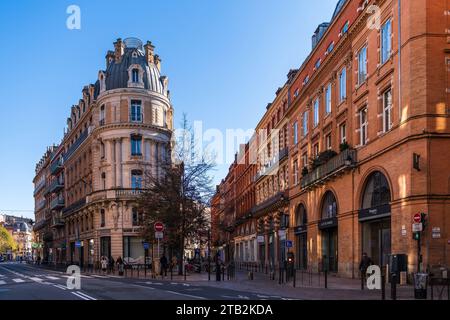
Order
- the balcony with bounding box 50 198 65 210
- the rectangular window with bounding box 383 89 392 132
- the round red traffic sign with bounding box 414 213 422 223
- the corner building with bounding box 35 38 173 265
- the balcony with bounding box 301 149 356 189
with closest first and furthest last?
the round red traffic sign with bounding box 414 213 422 223 → the rectangular window with bounding box 383 89 392 132 → the balcony with bounding box 301 149 356 189 → the corner building with bounding box 35 38 173 265 → the balcony with bounding box 50 198 65 210

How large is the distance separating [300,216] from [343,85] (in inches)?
555

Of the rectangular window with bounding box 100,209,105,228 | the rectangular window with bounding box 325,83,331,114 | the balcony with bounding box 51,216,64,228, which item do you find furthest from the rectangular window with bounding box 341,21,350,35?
the balcony with bounding box 51,216,64,228

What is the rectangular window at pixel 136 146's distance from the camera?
185 feet

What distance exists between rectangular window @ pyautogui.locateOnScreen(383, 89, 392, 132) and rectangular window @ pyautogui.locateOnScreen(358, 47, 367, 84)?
109 inches

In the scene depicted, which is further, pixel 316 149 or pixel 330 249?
pixel 316 149

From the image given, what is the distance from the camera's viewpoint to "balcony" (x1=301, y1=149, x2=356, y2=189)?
95.2 feet

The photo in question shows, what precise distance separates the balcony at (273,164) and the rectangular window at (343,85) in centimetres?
1555

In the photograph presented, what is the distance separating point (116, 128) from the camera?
184ft

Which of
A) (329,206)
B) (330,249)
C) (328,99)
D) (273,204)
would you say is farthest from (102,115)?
(330,249)

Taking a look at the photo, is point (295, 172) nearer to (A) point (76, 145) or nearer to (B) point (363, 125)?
(B) point (363, 125)

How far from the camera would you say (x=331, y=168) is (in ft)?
106

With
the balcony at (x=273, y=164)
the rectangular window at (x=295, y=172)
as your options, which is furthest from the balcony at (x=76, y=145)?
the rectangular window at (x=295, y=172)

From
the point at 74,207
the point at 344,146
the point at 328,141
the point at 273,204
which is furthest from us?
the point at 74,207

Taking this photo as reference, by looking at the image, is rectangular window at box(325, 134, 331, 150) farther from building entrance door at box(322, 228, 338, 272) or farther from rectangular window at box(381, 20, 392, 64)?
rectangular window at box(381, 20, 392, 64)
